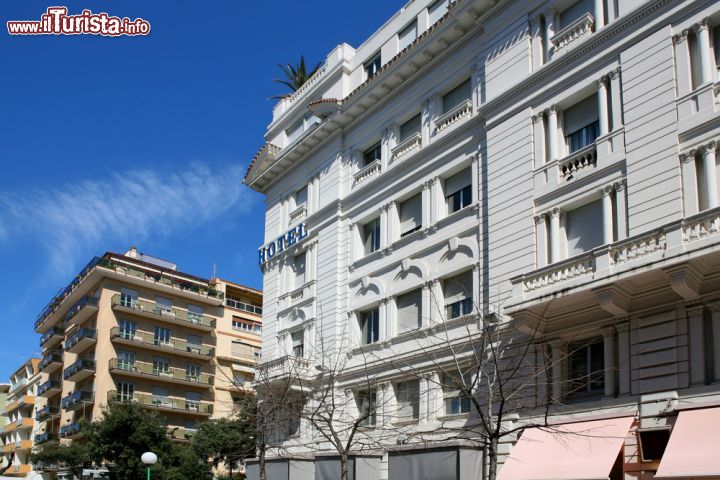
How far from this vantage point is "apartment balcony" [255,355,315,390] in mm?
31500

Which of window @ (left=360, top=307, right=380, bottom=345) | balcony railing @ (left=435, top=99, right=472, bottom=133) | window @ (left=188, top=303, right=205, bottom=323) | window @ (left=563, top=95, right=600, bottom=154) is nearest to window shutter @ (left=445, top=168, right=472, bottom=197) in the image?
balcony railing @ (left=435, top=99, right=472, bottom=133)

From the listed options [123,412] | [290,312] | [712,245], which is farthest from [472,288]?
[123,412]

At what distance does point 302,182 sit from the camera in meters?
36.4

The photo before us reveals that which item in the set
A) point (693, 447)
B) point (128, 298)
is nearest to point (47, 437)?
point (128, 298)

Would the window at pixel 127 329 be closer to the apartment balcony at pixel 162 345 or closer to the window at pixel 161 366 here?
the apartment balcony at pixel 162 345

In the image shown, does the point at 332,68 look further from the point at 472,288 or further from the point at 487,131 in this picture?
the point at 472,288

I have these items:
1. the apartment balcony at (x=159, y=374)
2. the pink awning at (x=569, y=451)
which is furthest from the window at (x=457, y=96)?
the apartment balcony at (x=159, y=374)

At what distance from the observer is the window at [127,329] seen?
201 feet

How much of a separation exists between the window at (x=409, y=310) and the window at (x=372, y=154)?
6124mm

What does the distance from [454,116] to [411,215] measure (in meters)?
3.88

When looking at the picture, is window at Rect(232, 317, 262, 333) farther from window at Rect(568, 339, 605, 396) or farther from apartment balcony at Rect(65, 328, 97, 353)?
window at Rect(568, 339, 605, 396)

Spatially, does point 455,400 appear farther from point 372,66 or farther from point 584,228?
point 372,66

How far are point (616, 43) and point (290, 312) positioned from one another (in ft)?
60.5

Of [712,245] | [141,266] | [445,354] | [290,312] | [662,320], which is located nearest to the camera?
[712,245]
